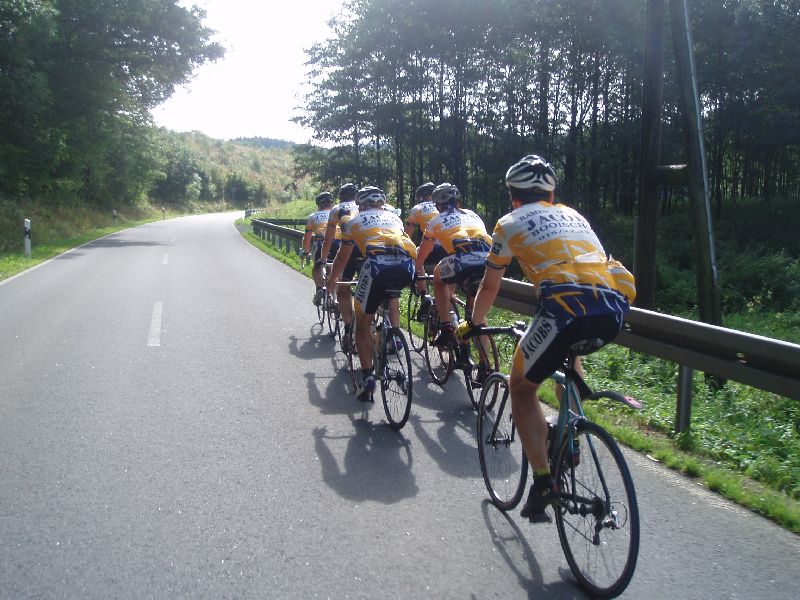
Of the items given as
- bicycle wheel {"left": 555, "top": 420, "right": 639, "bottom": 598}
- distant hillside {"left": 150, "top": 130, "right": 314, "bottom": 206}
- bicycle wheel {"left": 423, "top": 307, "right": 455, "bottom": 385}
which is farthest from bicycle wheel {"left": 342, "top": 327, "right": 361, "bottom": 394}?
distant hillside {"left": 150, "top": 130, "right": 314, "bottom": 206}

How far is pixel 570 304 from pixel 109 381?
17.4 ft

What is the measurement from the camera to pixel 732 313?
68.4ft

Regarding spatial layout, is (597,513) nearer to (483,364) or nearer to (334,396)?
(483,364)

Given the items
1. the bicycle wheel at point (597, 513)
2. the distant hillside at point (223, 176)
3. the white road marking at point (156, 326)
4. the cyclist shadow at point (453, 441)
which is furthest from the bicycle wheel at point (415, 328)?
the distant hillside at point (223, 176)

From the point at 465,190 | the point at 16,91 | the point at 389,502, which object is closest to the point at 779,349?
the point at 389,502

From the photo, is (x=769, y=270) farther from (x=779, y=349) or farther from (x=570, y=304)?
(x=570, y=304)

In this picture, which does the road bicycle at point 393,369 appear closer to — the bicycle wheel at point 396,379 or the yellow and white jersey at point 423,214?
the bicycle wheel at point 396,379

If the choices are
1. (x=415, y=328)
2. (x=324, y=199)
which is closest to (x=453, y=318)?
(x=415, y=328)

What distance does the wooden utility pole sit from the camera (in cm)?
649

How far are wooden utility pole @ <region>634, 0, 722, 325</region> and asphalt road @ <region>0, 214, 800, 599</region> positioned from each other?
2.42 m

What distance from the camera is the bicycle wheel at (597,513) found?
3.04 m

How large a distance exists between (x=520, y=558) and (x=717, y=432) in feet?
8.60

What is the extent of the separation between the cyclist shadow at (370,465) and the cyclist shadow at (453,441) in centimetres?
20

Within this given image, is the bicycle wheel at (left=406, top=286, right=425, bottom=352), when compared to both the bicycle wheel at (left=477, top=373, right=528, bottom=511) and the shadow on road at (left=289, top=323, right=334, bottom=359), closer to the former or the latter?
the shadow on road at (left=289, top=323, right=334, bottom=359)
